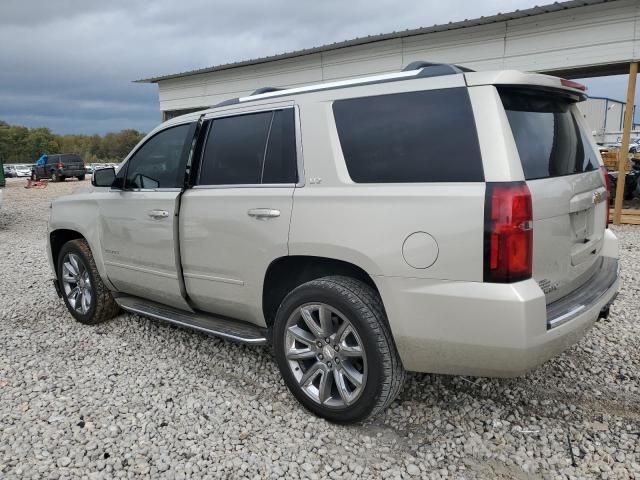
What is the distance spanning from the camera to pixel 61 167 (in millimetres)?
29531

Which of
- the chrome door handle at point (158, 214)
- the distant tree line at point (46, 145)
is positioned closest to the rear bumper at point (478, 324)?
the chrome door handle at point (158, 214)

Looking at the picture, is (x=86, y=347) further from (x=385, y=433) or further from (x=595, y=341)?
(x=595, y=341)

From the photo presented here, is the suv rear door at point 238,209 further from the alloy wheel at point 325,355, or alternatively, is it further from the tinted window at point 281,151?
the alloy wheel at point 325,355

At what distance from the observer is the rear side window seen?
3041 millimetres

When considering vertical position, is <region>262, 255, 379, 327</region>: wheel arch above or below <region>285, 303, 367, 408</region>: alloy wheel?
above

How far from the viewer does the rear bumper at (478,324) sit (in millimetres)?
2211

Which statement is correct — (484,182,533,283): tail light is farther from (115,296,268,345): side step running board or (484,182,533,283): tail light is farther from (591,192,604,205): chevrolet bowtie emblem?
(115,296,268,345): side step running board

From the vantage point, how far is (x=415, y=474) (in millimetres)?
2422

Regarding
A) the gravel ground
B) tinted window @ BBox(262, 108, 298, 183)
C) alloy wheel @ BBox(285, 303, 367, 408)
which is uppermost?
tinted window @ BBox(262, 108, 298, 183)

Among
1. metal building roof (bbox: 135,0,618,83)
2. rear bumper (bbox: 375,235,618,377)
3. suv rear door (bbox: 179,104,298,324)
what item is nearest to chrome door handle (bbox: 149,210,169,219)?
suv rear door (bbox: 179,104,298,324)

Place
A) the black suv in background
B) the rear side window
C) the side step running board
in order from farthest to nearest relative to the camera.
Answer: the black suv in background < the side step running board < the rear side window

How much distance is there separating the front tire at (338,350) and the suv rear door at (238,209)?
0.34 metres

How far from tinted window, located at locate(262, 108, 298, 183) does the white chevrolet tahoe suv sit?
10 mm

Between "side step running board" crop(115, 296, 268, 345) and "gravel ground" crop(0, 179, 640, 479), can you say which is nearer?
"gravel ground" crop(0, 179, 640, 479)
